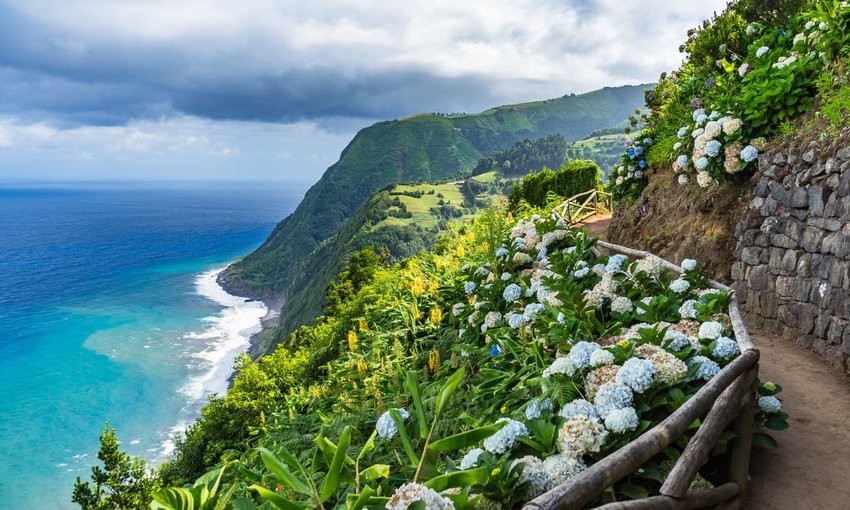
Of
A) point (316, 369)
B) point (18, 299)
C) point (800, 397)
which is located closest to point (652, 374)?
point (800, 397)

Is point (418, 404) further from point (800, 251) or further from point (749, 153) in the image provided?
point (749, 153)

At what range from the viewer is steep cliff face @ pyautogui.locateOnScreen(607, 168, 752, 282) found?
24.2 ft

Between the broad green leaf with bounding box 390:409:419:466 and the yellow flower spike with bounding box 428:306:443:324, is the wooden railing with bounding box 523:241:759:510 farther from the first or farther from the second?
the yellow flower spike with bounding box 428:306:443:324

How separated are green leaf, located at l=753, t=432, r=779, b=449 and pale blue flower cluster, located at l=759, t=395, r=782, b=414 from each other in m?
0.17

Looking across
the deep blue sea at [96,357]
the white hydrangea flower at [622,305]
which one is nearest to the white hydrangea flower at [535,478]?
the white hydrangea flower at [622,305]

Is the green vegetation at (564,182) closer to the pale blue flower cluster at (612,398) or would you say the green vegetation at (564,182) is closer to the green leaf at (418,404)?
the pale blue flower cluster at (612,398)

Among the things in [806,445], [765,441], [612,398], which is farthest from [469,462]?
[806,445]

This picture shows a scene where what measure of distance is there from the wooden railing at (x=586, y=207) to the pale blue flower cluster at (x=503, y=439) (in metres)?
12.3

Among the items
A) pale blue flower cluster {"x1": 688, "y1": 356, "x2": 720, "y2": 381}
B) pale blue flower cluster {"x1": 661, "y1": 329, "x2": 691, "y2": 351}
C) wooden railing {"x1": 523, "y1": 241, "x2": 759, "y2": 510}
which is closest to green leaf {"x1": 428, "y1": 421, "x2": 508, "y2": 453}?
wooden railing {"x1": 523, "y1": 241, "x2": 759, "y2": 510}

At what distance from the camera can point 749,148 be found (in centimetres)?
696

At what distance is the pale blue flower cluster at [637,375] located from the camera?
3.17 m

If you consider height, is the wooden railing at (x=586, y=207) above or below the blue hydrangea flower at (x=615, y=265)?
above

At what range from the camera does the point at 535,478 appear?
2602mm

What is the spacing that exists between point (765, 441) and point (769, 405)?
24 cm
